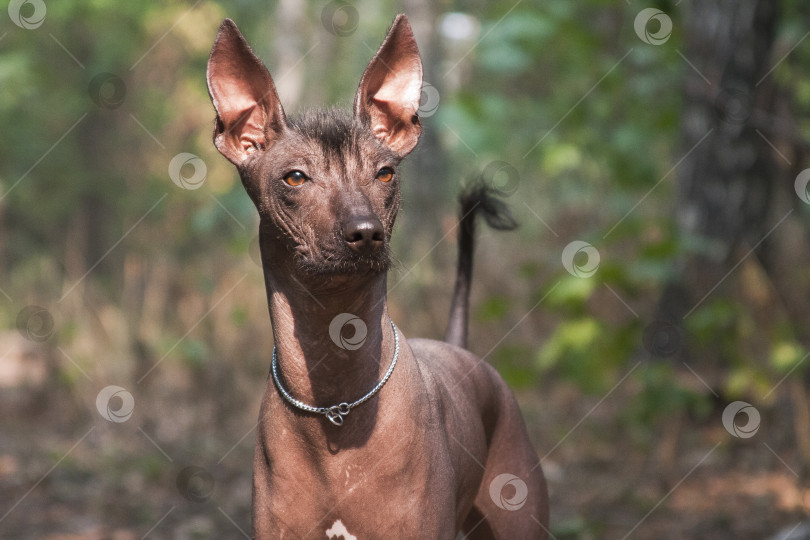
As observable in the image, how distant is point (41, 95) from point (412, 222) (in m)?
7.10

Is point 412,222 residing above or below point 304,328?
below

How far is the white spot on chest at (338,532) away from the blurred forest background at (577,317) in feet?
7.18

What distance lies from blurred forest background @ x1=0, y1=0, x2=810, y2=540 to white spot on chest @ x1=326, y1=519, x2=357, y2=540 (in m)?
2.19

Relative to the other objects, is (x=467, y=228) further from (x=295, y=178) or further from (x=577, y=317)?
(x=577, y=317)

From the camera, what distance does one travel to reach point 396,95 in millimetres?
3236

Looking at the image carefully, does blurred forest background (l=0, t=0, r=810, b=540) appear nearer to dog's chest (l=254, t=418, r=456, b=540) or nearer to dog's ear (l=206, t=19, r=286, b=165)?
dog's ear (l=206, t=19, r=286, b=165)

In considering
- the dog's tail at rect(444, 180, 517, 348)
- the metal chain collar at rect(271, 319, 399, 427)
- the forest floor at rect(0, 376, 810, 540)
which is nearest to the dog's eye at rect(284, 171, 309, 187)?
the metal chain collar at rect(271, 319, 399, 427)

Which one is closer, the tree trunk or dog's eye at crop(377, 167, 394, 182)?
dog's eye at crop(377, 167, 394, 182)

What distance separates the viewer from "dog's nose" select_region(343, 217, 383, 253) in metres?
2.61

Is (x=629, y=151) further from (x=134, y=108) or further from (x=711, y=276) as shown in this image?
(x=134, y=108)

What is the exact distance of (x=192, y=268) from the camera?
33.9ft

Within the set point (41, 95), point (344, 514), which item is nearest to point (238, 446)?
point (344, 514)

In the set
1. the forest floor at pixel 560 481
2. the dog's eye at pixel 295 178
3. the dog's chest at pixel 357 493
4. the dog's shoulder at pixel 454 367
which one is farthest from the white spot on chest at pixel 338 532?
the forest floor at pixel 560 481

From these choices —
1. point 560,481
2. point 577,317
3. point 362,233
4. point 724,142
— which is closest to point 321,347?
point 362,233
